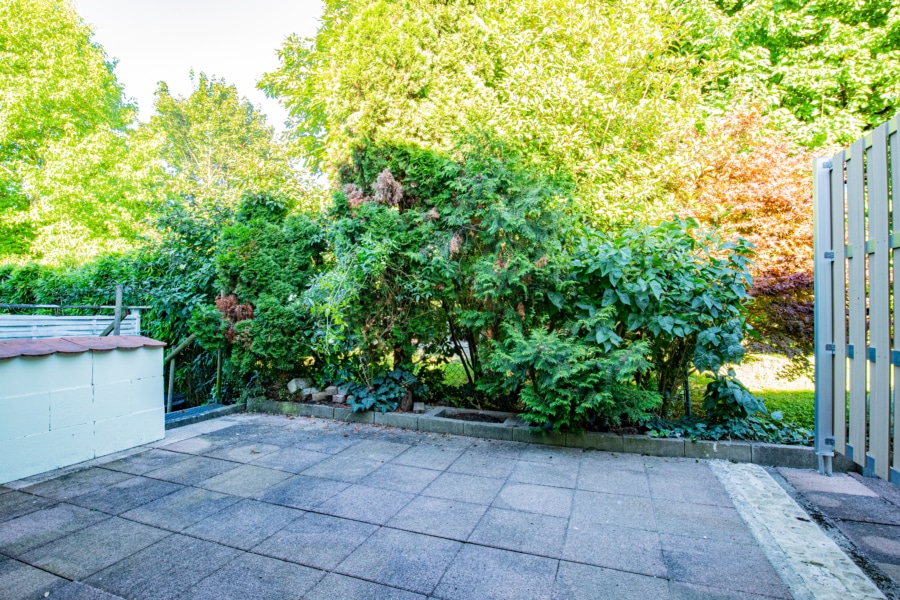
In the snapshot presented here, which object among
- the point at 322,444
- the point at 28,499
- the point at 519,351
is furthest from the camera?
the point at 322,444

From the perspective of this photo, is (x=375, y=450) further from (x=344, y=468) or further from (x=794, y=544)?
(x=794, y=544)

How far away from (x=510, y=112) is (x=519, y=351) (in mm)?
3310

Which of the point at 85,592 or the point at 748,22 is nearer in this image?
the point at 85,592

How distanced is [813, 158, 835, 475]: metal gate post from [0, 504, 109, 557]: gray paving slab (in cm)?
433

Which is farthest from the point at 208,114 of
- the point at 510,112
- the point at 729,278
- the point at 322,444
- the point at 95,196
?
the point at 729,278

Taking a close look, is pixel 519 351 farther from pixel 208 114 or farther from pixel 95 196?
pixel 208 114

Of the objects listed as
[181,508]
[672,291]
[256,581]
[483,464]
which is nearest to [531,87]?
[672,291]

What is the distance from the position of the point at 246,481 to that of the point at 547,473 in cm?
218

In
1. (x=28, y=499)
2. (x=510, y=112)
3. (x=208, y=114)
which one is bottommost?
(x=28, y=499)

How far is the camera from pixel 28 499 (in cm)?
289

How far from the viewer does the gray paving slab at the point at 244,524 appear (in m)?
2.39

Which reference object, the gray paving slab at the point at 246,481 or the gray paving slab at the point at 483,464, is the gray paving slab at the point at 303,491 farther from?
the gray paving slab at the point at 483,464

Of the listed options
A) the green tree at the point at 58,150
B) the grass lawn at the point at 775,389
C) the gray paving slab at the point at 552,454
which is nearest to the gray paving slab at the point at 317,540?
the gray paving slab at the point at 552,454

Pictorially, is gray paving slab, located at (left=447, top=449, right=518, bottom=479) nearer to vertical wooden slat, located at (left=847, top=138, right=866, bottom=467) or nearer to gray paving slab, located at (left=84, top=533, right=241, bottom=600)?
gray paving slab, located at (left=84, top=533, right=241, bottom=600)
